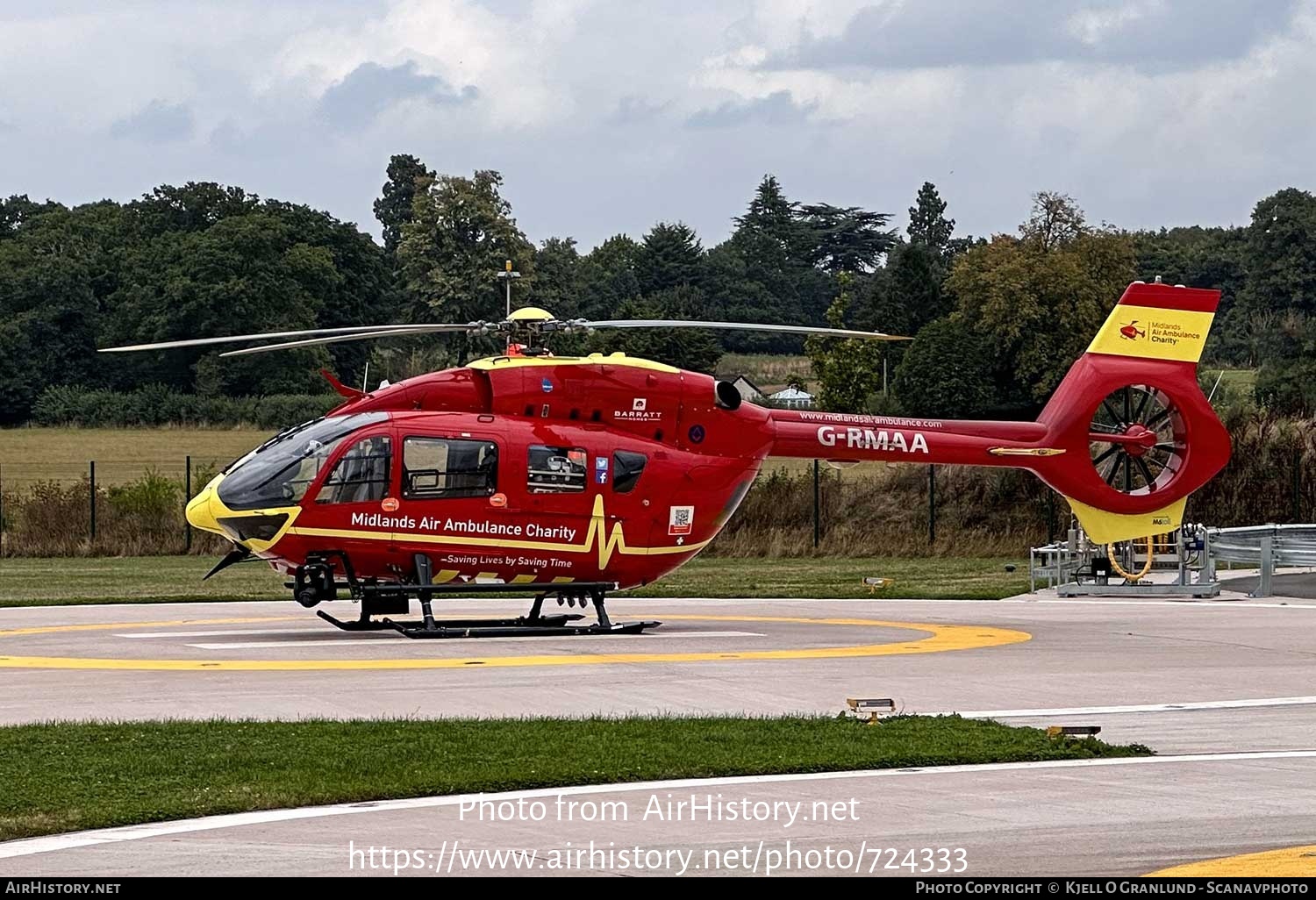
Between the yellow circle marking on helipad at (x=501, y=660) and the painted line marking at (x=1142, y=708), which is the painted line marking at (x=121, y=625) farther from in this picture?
the painted line marking at (x=1142, y=708)

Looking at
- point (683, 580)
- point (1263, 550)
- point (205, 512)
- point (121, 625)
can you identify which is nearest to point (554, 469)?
point (205, 512)

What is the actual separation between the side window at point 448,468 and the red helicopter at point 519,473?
0.02m

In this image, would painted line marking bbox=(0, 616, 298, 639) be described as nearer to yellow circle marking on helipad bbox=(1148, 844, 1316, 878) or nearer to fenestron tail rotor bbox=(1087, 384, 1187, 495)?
fenestron tail rotor bbox=(1087, 384, 1187, 495)

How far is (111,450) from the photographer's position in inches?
2542

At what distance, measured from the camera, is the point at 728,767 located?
12219 mm

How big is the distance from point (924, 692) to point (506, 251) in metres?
70.0

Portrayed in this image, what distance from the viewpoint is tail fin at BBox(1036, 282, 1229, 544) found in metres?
24.7

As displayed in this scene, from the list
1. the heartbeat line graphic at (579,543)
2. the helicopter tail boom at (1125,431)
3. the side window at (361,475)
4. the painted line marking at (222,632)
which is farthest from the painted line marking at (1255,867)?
the painted line marking at (222,632)

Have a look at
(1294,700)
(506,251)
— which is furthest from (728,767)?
(506,251)

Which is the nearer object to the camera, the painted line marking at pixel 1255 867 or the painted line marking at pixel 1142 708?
the painted line marking at pixel 1255 867

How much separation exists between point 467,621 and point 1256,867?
13971mm

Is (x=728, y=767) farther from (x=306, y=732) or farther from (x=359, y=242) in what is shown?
(x=359, y=242)

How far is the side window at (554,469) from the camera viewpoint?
2142cm
